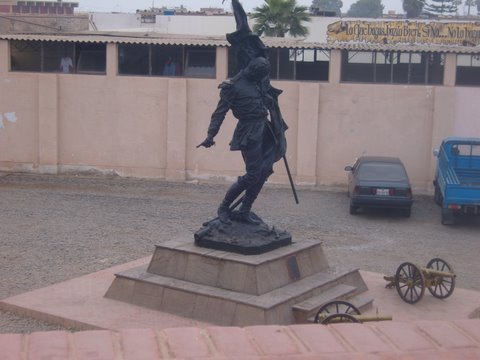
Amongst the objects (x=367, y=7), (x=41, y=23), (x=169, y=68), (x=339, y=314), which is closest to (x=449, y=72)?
(x=169, y=68)

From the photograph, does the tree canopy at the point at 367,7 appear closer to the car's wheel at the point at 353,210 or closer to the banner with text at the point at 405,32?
the banner with text at the point at 405,32

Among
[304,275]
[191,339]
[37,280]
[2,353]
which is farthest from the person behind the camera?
[37,280]

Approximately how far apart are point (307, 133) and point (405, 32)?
737cm

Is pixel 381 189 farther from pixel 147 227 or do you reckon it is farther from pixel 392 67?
pixel 147 227

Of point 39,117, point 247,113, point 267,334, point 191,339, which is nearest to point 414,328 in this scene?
point 267,334

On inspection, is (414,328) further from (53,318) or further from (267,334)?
(53,318)

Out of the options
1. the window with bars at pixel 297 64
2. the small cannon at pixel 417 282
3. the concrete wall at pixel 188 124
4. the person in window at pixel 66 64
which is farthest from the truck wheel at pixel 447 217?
the person in window at pixel 66 64

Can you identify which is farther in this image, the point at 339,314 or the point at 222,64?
the point at 222,64

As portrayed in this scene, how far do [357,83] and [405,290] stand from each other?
1243 centimetres

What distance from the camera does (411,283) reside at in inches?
415

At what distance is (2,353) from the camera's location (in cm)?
292

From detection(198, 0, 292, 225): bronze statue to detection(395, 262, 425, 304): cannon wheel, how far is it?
209 centimetres

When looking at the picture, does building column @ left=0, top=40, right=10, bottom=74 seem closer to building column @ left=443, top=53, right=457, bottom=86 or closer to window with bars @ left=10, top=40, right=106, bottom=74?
window with bars @ left=10, top=40, right=106, bottom=74

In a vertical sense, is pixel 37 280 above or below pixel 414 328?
below
